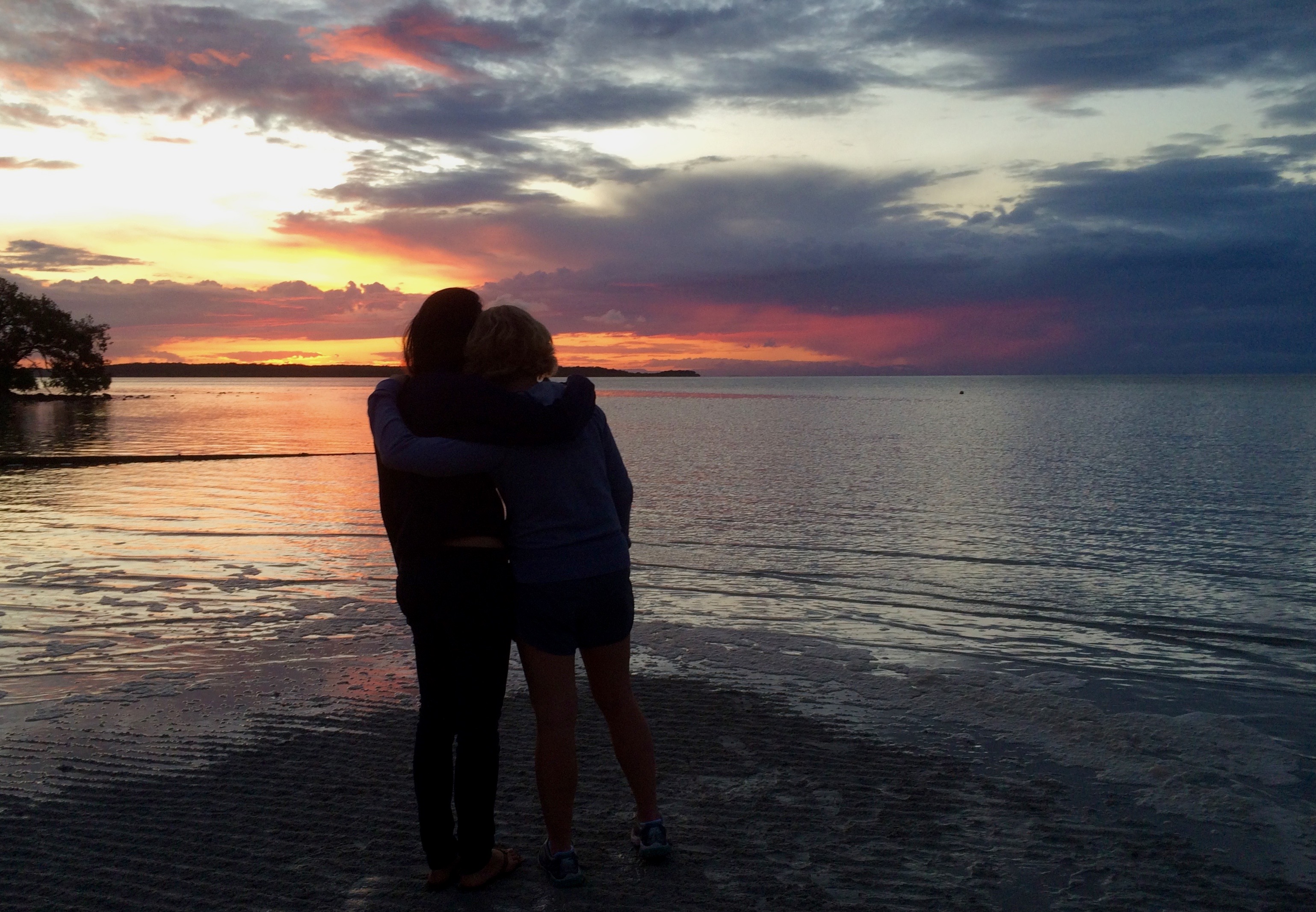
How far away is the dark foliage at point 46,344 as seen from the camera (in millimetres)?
70688

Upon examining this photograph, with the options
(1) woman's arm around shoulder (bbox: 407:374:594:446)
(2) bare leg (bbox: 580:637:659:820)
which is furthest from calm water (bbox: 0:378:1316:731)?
(1) woman's arm around shoulder (bbox: 407:374:594:446)

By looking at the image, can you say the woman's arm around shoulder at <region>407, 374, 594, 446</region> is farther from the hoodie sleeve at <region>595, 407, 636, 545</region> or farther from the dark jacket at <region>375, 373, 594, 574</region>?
the hoodie sleeve at <region>595, 407, 636, 545</region>

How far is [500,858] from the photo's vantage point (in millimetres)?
3803

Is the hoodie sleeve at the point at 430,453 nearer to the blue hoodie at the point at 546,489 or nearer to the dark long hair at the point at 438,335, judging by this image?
the blue hoodie at the point at 546,489

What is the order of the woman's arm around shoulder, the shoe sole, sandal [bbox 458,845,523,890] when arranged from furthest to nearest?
the shoe sole
sandal [bbox 458,845,523,890]
the woman's arm around shoulder

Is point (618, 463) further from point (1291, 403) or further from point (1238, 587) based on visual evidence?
point (1291, 403)

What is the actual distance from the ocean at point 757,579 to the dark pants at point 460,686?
258 cm

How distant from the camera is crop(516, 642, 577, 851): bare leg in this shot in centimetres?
359

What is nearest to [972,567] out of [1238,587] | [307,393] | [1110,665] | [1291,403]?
[1238,587]

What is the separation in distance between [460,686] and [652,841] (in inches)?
44.4

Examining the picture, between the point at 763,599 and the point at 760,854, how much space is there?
19.9ft

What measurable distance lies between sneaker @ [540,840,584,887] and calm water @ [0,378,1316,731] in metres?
4.26

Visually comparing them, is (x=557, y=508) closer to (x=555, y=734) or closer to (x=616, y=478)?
(x=616, y=478)

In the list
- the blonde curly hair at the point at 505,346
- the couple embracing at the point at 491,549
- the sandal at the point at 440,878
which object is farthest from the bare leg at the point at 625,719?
the blonde curly hair at the point at 505,346
